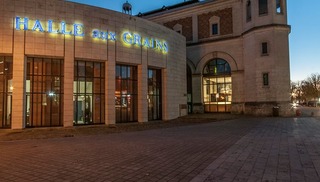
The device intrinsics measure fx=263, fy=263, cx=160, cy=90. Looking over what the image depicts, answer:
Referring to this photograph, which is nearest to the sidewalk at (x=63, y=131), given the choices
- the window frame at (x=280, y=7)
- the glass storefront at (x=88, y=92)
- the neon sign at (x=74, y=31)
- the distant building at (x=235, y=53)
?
the glass storefront at (x=88, y=92)

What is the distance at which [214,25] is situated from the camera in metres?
36.4

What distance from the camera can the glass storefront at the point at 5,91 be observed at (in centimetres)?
1781

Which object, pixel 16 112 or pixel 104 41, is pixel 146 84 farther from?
pixel 16 112

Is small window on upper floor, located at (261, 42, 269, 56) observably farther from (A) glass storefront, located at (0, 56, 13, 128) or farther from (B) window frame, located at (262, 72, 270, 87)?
(A) glass storefront, located at (0, 56, 13, 128)

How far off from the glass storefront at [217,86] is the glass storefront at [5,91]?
25.5 m

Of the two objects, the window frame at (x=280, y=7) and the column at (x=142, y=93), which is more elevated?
the window frame at (x=280, y=7)

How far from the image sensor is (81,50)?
19.6 metres

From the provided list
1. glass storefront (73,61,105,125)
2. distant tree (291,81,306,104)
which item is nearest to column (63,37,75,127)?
glass storefront (73,61,105,125)

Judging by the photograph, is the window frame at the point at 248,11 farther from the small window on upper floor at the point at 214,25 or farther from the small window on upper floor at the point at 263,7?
the small window on upper floor at the point at 214,25

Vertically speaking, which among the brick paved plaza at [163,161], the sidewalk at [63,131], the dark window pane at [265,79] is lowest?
the sidewalk at [63,131]

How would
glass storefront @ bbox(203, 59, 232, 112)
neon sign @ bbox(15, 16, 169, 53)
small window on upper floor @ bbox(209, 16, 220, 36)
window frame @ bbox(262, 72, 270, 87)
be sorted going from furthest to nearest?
small window on upper floor @ bbox(209, 16, 220, 36)
glass storefront @ bbox(203, 59, 232, 112)
window frame @ bbox(262, 72, 270, 87)
neon sign @ bbox(15, 16, 169, 53)

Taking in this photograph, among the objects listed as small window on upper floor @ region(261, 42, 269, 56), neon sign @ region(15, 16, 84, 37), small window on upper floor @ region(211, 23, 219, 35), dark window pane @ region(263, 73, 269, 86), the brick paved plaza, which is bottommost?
the brick paved plaza

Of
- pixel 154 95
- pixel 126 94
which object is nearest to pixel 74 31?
pixel 126 94

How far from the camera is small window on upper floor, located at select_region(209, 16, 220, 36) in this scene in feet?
118
